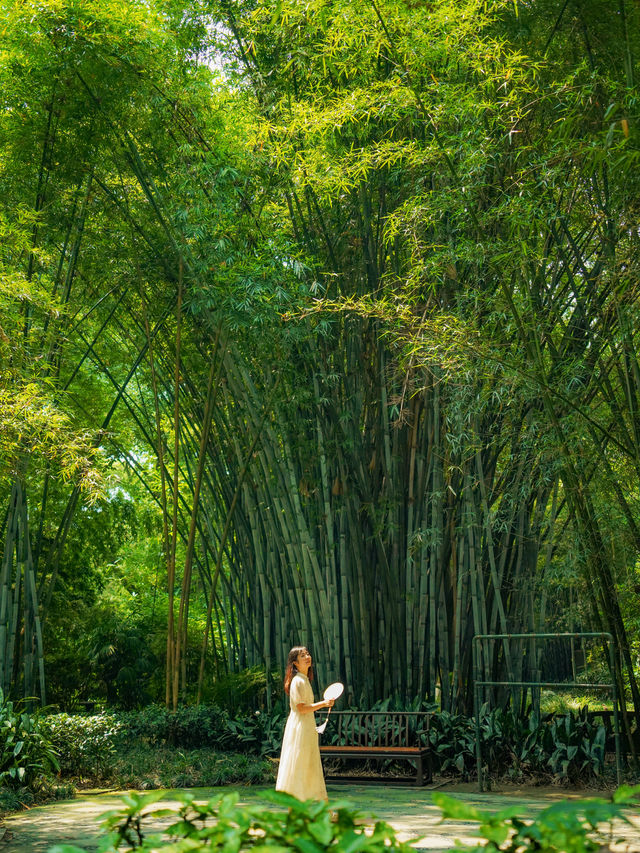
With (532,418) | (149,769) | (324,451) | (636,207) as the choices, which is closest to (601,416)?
(532,418)

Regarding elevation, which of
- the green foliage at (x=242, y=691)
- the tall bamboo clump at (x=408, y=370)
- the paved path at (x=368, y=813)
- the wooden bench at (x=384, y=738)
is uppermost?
the tall bamboo clump at (x=408, y=370)

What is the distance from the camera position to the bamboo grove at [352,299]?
14.1 feet

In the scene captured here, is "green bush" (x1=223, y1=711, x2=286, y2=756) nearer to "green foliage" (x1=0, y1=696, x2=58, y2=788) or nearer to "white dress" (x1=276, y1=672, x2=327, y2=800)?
"green foliage" (x1=0, y1=696, x2=58, y2=788)

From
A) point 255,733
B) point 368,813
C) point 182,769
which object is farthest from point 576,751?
point 182,769

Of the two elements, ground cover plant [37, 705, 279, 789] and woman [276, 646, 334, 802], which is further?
ground cover plant [37, 705, 279, 789]

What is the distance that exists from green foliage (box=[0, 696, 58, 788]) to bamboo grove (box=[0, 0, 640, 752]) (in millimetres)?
974

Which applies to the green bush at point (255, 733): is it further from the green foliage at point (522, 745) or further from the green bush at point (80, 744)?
the green foliage at point (522, 745)

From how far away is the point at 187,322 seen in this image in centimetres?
636

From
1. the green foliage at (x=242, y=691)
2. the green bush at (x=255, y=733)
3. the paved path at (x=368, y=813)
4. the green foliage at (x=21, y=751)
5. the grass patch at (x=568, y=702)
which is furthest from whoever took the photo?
the grass patch at (x=568, y=702)

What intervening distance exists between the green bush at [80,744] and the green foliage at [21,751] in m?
0.24

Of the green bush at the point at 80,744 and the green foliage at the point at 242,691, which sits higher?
the green foliage at the point at 242,691

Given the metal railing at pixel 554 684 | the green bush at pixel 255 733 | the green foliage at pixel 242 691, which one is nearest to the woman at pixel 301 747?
the metal railing at pixel 554 684

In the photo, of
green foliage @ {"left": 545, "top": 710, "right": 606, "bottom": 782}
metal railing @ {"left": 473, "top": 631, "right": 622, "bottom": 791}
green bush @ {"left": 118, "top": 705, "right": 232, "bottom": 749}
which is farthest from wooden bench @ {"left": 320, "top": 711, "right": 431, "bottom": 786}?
green bush @ {"left": 118, "top": 705, "right": 232, "bottom": 749}

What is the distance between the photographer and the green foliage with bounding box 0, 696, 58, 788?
456 centimetres
